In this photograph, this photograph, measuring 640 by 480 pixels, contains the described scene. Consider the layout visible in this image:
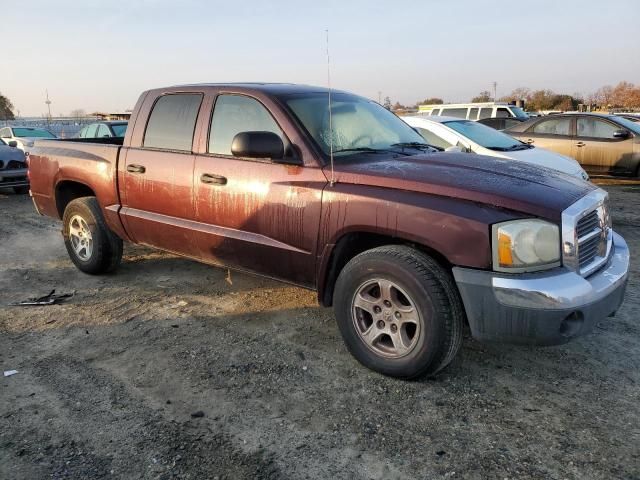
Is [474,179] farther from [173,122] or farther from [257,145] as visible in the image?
[173,122]

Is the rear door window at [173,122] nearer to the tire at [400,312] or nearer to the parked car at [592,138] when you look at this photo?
the tire at [400,312]

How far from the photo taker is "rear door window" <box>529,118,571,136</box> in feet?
36.9

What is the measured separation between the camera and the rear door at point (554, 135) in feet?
36.3

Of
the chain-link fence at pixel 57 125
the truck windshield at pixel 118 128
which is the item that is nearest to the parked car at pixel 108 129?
the truck windshield at pixel 118 128

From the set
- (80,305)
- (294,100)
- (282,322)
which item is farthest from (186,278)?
(294,100)

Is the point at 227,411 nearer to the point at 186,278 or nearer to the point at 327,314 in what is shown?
the point at 327,314

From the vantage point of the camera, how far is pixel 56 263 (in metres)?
5.90

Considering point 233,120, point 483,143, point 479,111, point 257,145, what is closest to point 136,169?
point 233,120

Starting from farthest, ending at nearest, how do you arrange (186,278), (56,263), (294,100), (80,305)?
(56,263) < (186,278) < (80,305) < (294,100)

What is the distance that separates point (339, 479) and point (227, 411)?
2.68ft

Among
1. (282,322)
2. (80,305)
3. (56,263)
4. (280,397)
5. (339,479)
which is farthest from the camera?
(56,263)

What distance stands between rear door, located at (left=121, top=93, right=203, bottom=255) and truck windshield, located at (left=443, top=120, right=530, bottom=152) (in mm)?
4932

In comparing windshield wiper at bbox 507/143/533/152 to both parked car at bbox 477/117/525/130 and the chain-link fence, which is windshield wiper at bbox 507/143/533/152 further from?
the chain-link fence

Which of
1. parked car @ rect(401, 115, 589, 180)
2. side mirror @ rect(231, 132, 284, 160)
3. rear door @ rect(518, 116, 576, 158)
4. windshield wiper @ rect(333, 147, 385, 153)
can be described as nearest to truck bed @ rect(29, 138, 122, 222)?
side mirror @ rect(231, 132, 284, 160)
